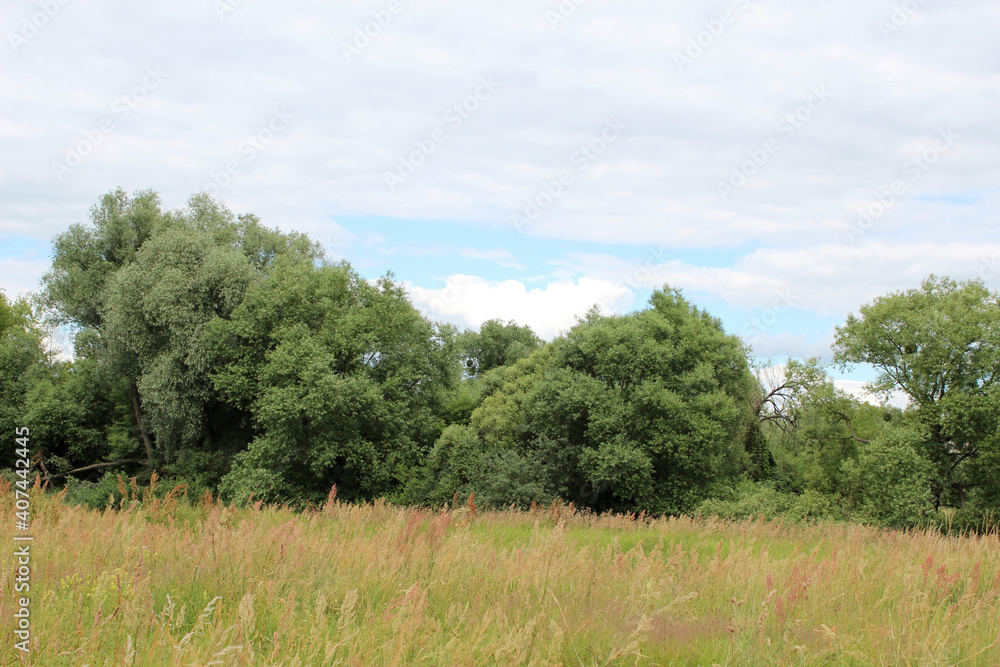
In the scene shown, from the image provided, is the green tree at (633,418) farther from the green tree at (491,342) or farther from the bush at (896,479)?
the green tree at (491,342)

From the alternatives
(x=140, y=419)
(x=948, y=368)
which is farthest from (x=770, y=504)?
(x=140, y=419)

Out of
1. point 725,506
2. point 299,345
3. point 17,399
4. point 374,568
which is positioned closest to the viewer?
point 374,568

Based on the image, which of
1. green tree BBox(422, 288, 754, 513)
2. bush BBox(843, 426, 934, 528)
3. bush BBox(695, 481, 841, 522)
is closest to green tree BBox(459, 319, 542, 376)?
green tree BBox(422, 288, 754, 513)

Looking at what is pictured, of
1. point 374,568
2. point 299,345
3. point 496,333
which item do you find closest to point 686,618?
point 374,568

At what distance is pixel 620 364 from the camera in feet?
102

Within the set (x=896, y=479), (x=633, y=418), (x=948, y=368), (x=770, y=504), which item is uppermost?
(x=948, y=368)

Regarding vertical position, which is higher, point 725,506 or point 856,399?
point 856,399

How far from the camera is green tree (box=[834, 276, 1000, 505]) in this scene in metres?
25.8

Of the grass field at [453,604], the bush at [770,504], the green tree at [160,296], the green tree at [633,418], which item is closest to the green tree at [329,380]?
the green tree at [160,296]

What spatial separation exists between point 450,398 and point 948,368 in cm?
2387

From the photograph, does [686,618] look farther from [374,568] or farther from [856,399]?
[856,399]

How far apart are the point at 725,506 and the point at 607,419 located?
6119mm

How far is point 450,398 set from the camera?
3753 centimetres

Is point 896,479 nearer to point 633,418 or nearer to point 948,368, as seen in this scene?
point 948,368
